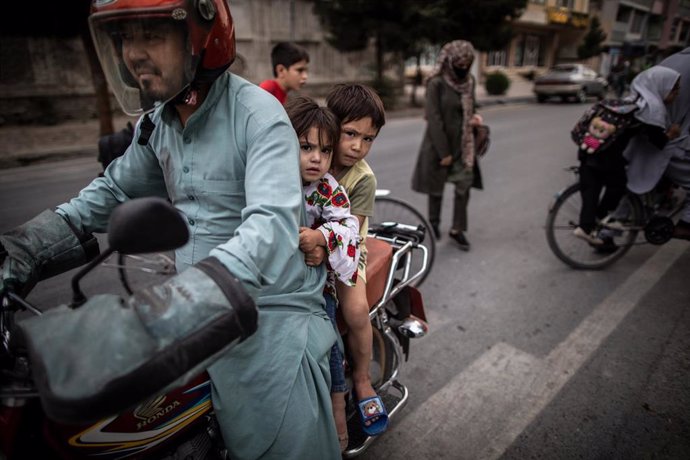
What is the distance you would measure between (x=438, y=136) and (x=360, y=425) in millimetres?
3073

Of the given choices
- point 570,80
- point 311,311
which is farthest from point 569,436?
point 570,80

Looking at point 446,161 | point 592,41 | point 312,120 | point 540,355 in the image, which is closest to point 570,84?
point 592,41

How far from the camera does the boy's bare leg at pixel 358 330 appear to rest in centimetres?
180

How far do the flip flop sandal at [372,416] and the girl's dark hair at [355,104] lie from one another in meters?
1.24

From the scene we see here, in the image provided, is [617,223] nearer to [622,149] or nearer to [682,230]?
[682,230]

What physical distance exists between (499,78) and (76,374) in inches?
950

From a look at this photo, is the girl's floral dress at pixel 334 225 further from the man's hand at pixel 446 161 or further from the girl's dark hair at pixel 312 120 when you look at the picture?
the man's hand at pixel 446 161

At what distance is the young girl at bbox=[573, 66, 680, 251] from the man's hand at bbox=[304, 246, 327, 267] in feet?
9.91

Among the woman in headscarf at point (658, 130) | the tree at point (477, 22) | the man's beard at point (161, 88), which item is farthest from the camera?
the tree at point (477, 22)

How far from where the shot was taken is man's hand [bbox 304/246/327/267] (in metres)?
1.50

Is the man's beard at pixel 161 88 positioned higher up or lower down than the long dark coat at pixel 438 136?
higher up

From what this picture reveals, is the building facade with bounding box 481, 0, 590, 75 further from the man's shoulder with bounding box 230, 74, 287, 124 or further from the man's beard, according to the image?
the man's beard

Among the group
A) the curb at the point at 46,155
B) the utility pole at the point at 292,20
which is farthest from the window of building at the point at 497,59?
the curb at the point at 46,155

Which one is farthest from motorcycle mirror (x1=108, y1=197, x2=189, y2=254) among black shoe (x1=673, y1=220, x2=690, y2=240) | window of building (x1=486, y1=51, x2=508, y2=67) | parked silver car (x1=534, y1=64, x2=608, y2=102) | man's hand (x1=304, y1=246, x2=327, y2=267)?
window of building (x1=486, y1=51, x2=508, y2=67)
